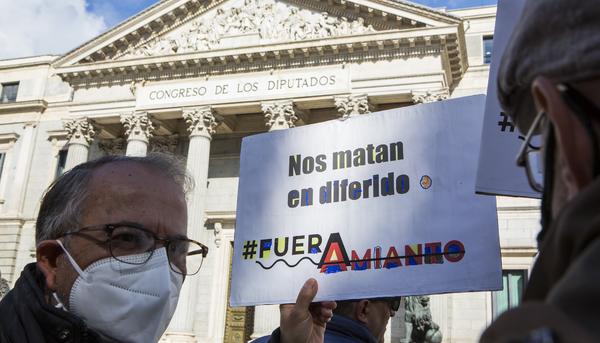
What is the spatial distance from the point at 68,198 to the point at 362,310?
1905mm

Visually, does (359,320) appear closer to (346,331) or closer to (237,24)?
(346,331)

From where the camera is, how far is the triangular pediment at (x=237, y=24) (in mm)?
20016

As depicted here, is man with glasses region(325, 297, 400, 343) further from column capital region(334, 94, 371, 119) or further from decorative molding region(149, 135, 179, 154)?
decorative molding region(149, 135, 179, 154)

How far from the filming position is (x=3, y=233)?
79.6 feet

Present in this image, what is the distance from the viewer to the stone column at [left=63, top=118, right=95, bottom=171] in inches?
871

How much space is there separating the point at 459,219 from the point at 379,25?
706 inches

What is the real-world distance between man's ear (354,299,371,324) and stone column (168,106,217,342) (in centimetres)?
1519

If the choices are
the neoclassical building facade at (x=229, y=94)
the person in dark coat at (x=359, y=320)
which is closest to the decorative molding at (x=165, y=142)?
the neoclassical building facade at (x=229, y=94)

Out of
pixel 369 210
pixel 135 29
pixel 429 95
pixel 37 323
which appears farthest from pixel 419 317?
pixel 135 29

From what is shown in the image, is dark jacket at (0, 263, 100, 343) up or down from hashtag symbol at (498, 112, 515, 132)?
down

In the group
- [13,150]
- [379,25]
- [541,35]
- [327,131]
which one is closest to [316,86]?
[379,25]

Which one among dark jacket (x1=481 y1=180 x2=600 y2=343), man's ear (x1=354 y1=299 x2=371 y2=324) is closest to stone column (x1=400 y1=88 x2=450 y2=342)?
man's ear (x1=354 y1=299 x2=371 y2=324)

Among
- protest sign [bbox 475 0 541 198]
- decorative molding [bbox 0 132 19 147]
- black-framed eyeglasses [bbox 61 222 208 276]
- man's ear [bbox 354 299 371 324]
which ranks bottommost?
man's ear [bbox 354 299 371 324]

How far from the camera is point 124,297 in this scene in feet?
7.53
